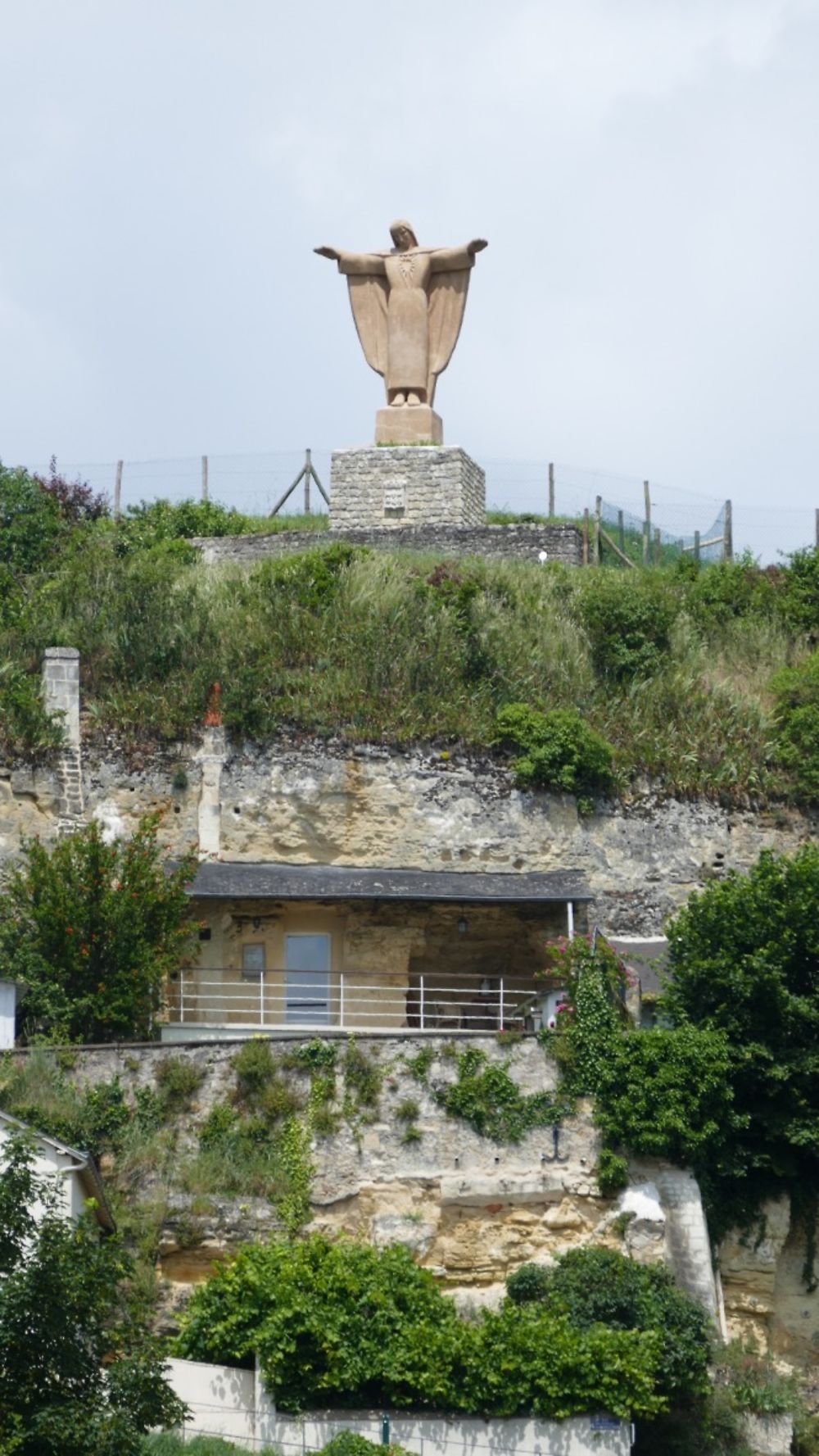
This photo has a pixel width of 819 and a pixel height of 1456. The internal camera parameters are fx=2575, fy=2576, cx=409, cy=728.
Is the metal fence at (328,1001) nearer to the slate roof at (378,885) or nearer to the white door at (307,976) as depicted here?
the white door at (307,976)

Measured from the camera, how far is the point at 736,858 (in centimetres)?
3503

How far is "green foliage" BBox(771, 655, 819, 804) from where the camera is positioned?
3559 cm

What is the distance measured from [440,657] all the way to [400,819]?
2.83 meters

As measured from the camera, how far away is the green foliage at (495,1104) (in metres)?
29.1

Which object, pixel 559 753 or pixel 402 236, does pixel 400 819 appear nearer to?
pixel 559 753

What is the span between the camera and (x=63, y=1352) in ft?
68.6

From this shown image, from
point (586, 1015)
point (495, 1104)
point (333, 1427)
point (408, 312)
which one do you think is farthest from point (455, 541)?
point (333, 1427)

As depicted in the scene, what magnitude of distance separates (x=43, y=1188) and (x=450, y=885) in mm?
11809

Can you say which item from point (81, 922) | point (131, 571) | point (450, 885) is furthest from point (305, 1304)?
point (131, 571)

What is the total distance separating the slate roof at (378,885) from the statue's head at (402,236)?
13704mm

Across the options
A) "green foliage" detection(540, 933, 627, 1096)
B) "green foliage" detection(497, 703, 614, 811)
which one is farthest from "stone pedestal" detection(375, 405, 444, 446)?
"green foliage" detection(540, 933, 627, 1096)

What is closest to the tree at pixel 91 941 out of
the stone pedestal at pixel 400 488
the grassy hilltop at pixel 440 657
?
the grassy hilltop at pixel 440 657

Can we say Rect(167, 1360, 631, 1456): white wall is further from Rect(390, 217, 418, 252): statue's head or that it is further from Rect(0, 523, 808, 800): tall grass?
Rect(390, 217, 418, 252): statue's head

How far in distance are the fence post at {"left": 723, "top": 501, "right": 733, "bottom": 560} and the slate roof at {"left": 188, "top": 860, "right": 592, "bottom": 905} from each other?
12.0 metres
